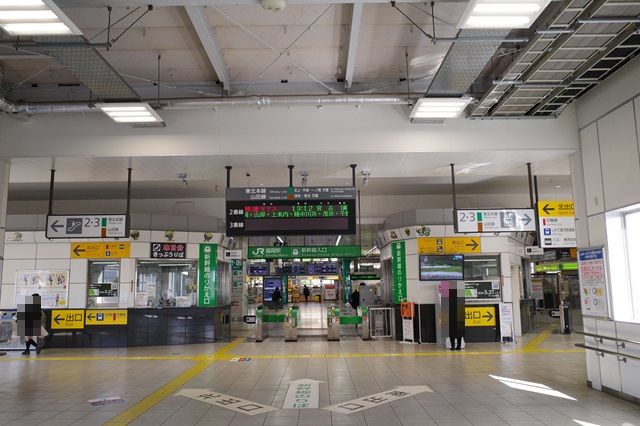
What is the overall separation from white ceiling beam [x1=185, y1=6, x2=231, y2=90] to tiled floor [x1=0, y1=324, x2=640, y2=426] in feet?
14.2

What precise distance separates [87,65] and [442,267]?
9565 millimetres

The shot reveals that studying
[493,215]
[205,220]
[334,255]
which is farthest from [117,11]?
[334,255]

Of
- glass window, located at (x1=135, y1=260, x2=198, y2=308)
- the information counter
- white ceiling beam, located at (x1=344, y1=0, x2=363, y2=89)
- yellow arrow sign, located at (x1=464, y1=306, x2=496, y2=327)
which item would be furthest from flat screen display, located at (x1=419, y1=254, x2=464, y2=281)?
white ceiling beam, located at (x1=344, y1=0, x2=363, y2=89)

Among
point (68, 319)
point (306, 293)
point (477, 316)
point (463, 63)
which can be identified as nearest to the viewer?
point (463, 63)

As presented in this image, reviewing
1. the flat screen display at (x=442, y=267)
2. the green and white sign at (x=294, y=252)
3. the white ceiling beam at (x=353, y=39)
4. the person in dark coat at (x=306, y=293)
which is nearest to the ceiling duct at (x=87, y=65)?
the white ceiling beam at (x=353, y=39)

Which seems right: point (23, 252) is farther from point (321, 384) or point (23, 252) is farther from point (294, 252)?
point (321, 384)

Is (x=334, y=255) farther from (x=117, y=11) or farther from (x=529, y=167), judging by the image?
(x=117, y=11)

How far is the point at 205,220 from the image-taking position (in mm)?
13086

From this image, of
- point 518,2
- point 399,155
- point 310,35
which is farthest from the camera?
point 399,155

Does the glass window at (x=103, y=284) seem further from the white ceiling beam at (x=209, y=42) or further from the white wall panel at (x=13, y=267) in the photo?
the white ceiling beam at (x=209, y=42)

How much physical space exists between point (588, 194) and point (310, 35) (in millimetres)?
4589

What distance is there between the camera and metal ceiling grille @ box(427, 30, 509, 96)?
191 inches

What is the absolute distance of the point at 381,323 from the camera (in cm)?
1414

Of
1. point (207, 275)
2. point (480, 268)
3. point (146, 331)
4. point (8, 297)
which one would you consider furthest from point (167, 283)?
point (480, 268)
